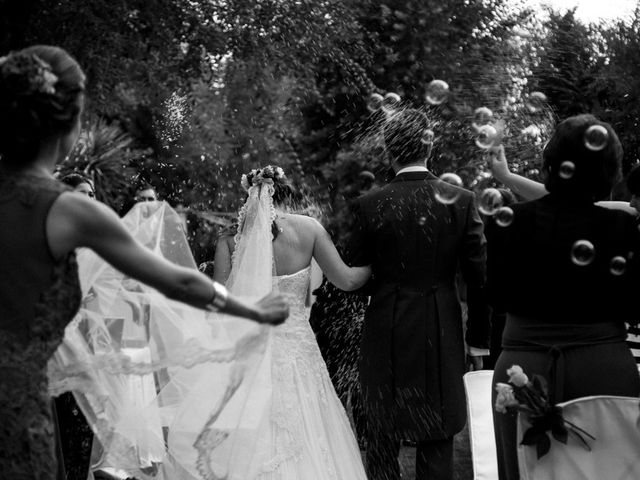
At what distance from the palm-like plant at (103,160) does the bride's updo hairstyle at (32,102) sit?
235 inches

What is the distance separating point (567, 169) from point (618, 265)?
0.40 m

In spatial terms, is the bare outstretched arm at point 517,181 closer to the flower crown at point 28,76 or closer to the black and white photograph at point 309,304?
the black and white photograph at point 309,304

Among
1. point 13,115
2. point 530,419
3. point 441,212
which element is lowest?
point 530,419

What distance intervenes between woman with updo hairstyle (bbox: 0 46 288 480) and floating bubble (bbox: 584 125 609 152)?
1.53 m

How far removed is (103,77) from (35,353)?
24.1ft

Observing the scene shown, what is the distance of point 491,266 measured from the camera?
392 cm

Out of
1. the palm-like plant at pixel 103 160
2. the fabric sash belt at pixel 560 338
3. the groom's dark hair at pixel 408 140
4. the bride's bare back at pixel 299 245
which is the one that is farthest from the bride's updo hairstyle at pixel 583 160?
the palm-like plant at pixel 103 160

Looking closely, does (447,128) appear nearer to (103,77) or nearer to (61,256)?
(103,77)

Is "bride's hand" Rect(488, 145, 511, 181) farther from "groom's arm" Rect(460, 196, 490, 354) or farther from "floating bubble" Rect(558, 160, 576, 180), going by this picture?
"floating bubble" Rect(558, 160, 576, 180)

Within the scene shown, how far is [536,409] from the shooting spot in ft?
11.3

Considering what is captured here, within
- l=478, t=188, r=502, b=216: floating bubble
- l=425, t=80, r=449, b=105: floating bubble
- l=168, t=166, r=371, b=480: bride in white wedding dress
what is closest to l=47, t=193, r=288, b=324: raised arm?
l=168, t=166, r=371, b=480: bride in white wedding dress

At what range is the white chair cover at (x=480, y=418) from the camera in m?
5.16


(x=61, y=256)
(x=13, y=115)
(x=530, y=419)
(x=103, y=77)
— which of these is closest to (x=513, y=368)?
(x=530, y=419)

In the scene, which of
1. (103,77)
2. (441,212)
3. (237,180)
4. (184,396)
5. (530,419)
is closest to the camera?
(530,419)
